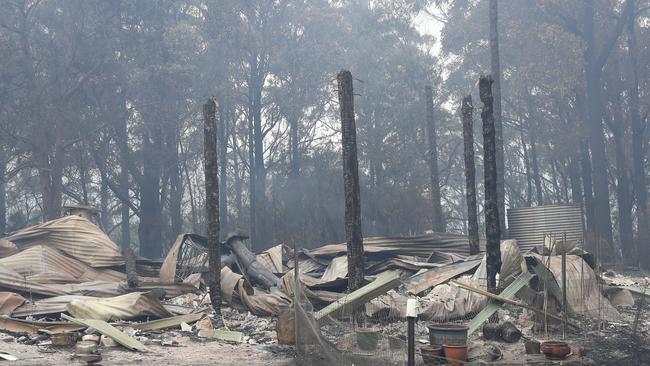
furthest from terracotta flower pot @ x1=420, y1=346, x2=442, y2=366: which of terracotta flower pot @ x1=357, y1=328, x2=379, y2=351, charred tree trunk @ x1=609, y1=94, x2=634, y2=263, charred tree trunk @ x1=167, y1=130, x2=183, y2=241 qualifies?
charred tree trunk @ x1=167, y1=130, x2=183, y2=241

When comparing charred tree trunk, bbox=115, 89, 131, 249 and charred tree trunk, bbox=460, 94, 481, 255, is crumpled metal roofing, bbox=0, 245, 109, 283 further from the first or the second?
charred tree trunk, bbox=115, 89, 131, 249

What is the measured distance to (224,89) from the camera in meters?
36.1

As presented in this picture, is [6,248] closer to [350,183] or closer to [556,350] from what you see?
[350,183]

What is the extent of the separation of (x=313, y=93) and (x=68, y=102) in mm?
13307

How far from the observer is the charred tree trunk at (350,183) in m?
12.7

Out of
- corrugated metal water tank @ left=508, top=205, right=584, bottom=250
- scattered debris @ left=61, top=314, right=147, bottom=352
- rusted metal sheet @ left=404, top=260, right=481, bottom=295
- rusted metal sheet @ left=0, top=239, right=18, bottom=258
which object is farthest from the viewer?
corrugated metal water tank @ left=508, top=205, right=584, bottom=250

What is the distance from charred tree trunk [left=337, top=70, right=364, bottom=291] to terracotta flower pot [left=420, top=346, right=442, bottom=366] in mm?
3285

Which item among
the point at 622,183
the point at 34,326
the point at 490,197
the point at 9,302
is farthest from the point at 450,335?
the point at 622,183

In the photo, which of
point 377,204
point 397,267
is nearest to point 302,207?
point 377,204

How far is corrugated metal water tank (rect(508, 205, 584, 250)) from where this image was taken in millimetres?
23031

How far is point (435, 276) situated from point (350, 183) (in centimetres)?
382

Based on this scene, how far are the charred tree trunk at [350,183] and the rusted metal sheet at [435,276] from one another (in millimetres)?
2724

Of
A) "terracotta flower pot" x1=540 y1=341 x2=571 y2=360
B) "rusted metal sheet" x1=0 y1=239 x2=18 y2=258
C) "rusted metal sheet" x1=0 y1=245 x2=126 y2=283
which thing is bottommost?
"terracotta flower pot" x1=540 y1=341 x2=571 y2=360

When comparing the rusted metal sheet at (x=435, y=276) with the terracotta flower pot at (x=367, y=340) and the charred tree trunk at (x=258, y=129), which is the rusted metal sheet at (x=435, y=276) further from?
the charred tree trunk at (x=258, y=129)
